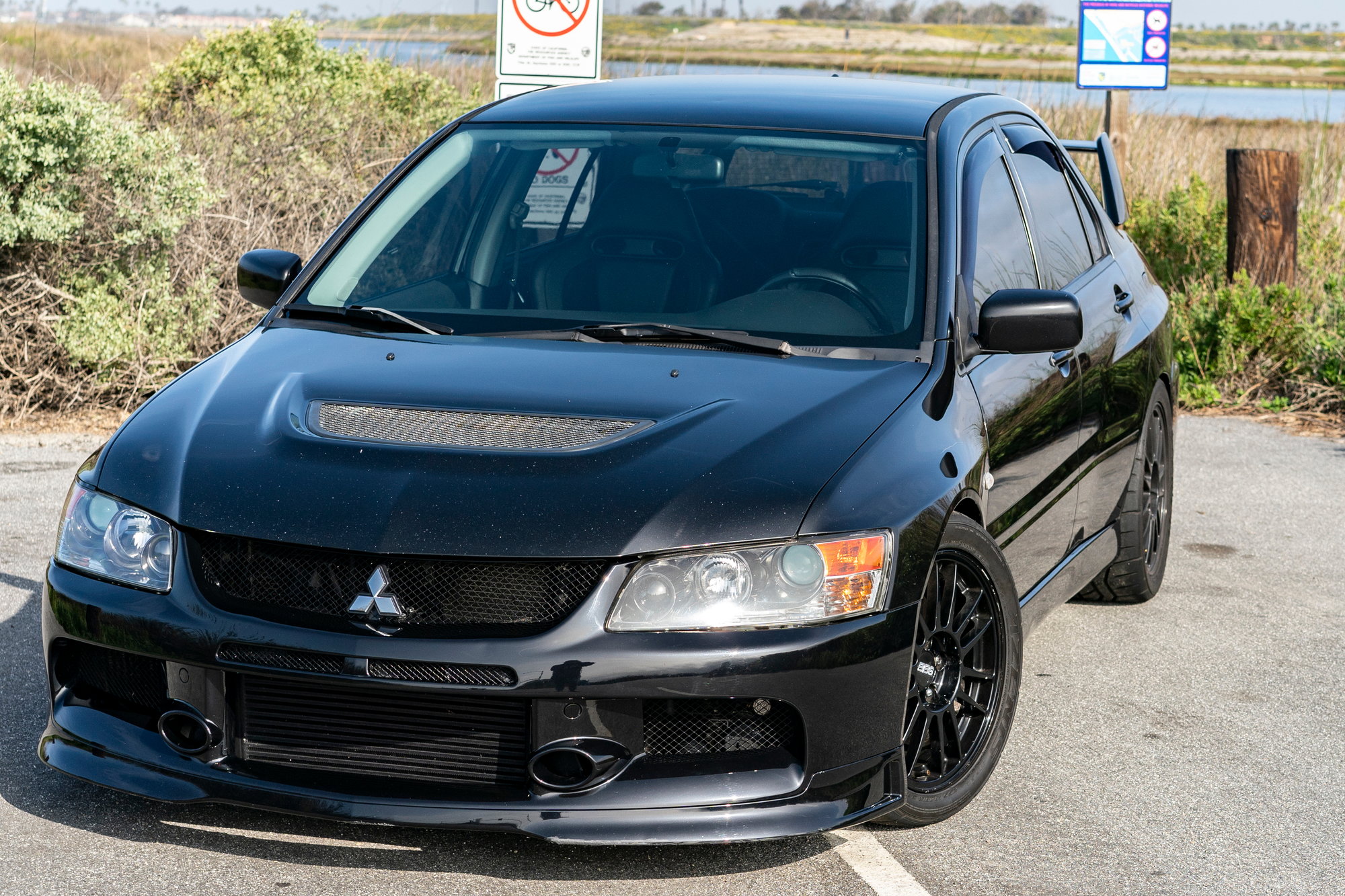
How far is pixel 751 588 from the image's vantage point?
3.23 m

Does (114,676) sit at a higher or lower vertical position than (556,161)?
lower

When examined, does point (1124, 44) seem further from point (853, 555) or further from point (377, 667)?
point (377, 667)

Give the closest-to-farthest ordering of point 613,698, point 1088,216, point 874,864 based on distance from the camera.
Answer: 1. point 613,698
2. point 874,864
3. point 1088,216

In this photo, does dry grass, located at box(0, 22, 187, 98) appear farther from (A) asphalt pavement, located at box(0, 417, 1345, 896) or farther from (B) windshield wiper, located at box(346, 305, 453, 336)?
(A) asphalt pavement, located at box(0, 417, 1345, 896)

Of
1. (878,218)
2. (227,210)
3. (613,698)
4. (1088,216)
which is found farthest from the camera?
(227,210)

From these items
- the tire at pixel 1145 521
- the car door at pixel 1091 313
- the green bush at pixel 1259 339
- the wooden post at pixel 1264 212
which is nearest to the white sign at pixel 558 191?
the car door at pixel 1091 313

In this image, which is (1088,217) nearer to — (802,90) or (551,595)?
(802,90)

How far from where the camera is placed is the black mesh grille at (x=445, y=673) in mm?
3131

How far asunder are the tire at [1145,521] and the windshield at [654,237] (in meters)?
1.70

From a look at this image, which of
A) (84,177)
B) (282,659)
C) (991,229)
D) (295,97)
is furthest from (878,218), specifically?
(295,97)

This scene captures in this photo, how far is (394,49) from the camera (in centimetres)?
1442

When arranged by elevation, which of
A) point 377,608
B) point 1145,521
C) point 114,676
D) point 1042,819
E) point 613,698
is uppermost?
point 377,608

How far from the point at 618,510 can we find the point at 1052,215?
2583mm

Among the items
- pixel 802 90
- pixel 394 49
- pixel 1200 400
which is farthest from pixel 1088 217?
pixel 394 49
